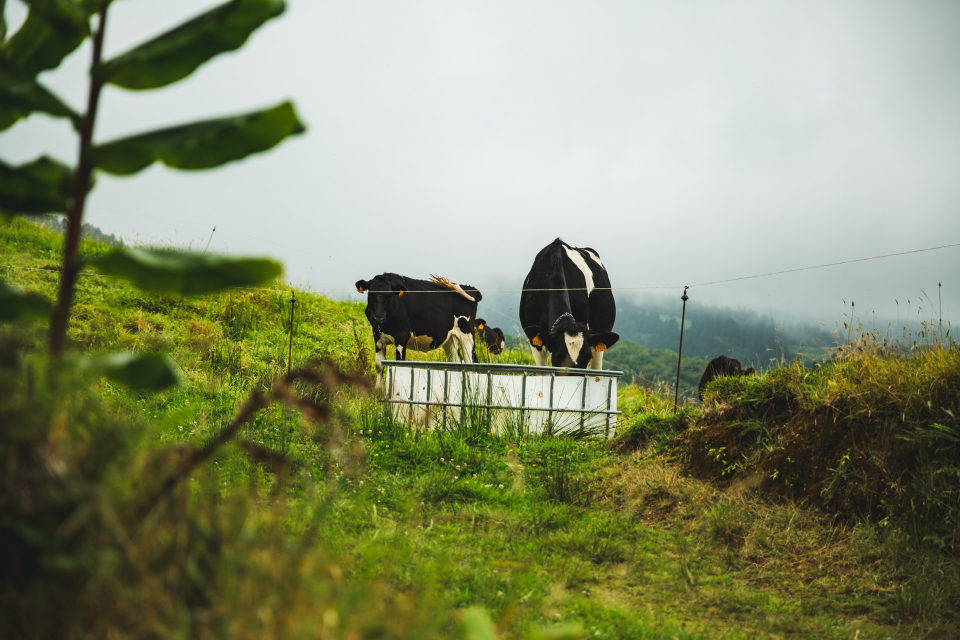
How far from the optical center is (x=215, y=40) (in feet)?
4.10

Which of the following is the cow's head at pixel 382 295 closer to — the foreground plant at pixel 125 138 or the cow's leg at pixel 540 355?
the cow's leg at pixel 540 355

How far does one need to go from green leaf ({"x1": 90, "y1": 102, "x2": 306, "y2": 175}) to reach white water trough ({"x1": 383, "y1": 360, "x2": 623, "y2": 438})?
5724 millimetres

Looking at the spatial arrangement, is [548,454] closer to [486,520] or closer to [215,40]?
[486,520]

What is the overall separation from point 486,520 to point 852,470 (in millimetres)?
2563

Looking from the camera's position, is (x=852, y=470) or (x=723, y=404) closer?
(x=852, y=470)

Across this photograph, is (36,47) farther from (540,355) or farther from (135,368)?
(540,355)

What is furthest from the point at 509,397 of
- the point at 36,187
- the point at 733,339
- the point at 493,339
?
the point at 733,339

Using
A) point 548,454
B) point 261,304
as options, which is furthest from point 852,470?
point 261,304

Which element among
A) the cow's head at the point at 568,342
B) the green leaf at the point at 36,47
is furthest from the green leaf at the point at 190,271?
the cow's head at the point at 568,342

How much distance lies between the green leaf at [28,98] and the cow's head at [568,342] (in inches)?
280

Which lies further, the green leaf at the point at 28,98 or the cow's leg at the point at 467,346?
the cow's leg at the point at 467,346

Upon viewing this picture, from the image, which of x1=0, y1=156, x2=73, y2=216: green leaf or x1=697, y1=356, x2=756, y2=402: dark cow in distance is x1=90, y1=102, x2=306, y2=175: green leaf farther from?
x1=697, y1=356, x2=756, y2=402: dark cow in distance

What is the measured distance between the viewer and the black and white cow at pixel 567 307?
8164mm

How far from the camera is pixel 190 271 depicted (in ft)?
3.28
